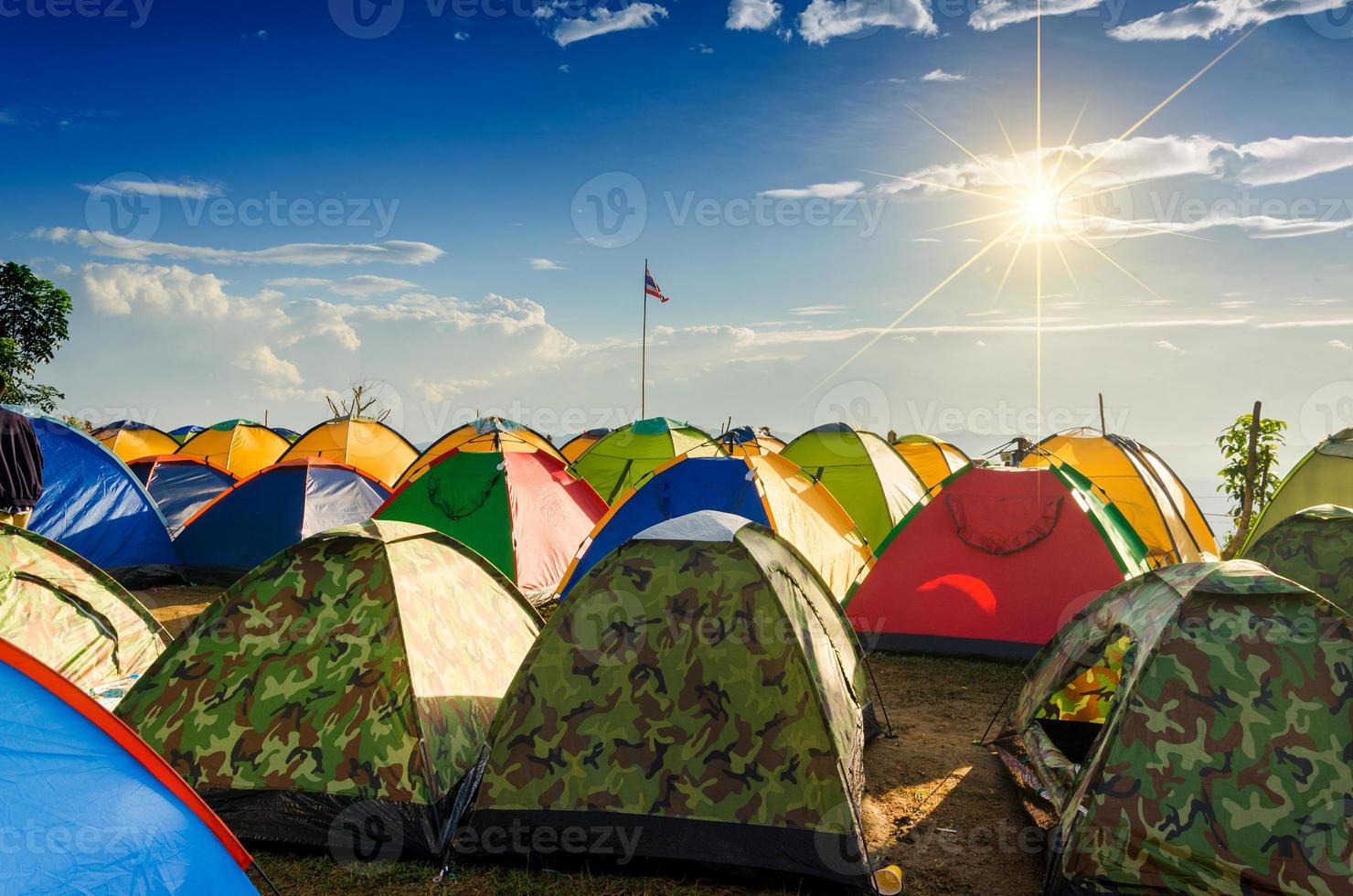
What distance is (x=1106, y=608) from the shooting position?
206 inches

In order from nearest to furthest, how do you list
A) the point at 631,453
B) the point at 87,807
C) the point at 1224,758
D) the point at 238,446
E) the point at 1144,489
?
1. the point at 87,807
2. the point at 1224,758
3. the point at 1144,489
4. the point at 631,453
5. the point at 238,446

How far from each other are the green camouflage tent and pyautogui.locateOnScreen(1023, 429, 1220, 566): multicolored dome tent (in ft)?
31.4

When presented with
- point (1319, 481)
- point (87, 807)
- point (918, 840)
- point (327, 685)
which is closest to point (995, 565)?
point (918, 840)

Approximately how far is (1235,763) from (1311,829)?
1.20 ft

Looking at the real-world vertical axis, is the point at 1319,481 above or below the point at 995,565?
above

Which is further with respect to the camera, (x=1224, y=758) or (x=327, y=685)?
(x=327, y=685)

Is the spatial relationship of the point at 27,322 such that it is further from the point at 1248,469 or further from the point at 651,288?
the point at 1248,469

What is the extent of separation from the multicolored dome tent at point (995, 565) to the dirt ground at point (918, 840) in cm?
87

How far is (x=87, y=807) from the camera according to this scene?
126 inches

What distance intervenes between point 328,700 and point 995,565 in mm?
5950

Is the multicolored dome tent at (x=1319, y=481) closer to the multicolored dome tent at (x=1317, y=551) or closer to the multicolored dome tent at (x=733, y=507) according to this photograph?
the multicolored dome tent at (x=1317, y=551)

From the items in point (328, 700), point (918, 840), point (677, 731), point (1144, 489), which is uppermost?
point (328, 700)

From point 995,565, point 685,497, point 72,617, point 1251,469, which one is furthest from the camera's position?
point 1251,469

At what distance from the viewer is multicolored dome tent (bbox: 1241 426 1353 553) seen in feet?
29.8
